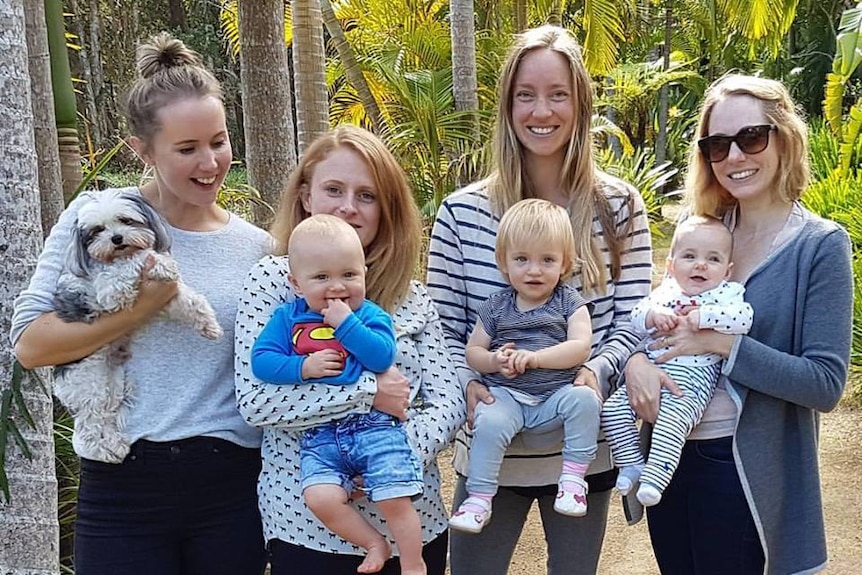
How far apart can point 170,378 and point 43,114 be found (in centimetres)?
168

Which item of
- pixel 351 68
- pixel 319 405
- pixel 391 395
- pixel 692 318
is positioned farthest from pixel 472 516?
pixel 351 68

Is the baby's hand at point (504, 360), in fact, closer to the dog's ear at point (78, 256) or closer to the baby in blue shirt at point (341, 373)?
the baby in blue shirt at point (341, 373)

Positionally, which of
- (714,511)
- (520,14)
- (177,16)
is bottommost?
(714,511)

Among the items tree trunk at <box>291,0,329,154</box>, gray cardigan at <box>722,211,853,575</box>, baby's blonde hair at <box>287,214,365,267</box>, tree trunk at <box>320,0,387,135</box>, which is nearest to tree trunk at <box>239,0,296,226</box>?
tree trunk at <box>291,0,329,154</box>

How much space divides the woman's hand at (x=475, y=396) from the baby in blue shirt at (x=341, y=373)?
0.40m

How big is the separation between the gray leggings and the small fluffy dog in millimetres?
1098

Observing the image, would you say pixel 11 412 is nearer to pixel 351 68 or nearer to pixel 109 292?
pixel 109 292

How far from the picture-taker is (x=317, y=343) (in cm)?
212

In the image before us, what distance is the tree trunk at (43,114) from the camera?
127 inches

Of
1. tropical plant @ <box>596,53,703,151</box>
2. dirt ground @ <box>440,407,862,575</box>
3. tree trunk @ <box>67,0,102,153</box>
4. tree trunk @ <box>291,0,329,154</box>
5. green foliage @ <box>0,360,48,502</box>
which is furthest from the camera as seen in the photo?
tropical plant @ <box>596,53,703,151</box>

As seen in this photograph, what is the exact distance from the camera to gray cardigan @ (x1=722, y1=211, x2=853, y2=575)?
2.34m

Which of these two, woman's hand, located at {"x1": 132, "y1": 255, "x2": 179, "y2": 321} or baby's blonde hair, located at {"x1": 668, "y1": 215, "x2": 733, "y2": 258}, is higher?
baby's blonde hair, located at {"x1": 668, "y1": 215, "x2": 733, "y2": 258}

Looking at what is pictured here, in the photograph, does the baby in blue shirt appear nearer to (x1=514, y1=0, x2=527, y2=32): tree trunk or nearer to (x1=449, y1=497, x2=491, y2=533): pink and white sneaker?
(x1=449, y1=497, x2=491, y2=533): pink and white sneaker

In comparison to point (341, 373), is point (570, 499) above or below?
below
